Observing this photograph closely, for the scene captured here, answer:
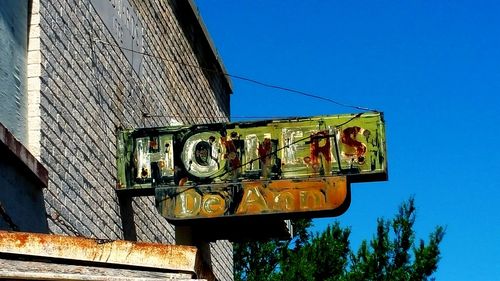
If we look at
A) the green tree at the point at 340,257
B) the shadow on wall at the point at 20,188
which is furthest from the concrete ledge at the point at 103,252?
the green tree at the point at 340,257

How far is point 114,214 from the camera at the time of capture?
12.9 meters

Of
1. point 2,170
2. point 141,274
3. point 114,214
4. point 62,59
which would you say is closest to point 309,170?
point 114,214

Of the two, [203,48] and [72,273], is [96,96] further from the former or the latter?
[72,273]

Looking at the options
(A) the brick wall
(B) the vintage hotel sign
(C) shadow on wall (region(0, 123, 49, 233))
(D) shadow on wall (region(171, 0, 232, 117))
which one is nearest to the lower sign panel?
(B) the vintage hotel sign

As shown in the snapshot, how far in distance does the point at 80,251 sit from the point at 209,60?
14.0m

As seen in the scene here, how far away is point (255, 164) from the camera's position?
42.3ft

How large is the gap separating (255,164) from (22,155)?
375 centimetres

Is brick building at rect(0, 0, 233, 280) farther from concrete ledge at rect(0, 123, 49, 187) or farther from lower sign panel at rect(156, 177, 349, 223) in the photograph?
lower sign panel at rect(156, 177, 349, 223)

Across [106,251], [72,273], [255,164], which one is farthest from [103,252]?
[255,164]

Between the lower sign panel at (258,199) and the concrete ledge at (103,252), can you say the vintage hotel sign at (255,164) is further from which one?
the concrete ledge at (103,252)

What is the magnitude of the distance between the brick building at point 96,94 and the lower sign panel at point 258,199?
849 mm

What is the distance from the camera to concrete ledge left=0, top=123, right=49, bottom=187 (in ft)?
30.8

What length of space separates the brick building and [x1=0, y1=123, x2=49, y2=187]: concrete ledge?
0.86 feet

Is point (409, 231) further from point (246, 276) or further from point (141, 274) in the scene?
point (141, 274)
